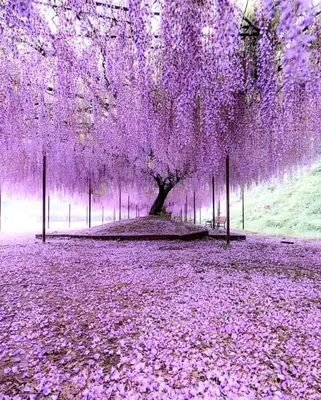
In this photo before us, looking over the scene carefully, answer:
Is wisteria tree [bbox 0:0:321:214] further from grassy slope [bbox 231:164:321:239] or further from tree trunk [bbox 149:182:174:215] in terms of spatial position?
grassy slope [bbox 231:164:321:239]

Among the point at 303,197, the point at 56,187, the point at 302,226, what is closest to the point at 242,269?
the point at 56,187

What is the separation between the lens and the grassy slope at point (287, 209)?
1278cm

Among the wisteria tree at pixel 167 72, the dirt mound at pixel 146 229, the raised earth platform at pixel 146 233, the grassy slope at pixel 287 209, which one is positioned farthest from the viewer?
the grassy slope at pixel 287 209

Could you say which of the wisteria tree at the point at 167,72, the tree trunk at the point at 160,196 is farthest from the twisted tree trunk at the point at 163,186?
the wisteria tree at the point at 167,72

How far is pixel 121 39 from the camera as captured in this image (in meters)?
2.82

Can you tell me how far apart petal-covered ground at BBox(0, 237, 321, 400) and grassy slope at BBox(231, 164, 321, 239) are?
33.8 feet

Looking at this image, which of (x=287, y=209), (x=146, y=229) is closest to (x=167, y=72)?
(x=146, y=229)

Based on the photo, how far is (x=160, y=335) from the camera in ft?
5.21

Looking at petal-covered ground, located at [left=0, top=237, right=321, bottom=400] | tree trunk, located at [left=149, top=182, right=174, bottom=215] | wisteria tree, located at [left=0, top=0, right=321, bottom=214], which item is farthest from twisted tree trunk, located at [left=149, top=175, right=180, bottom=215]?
petal-covered ground, located at [left=0, top=237, right=321, bottom=400]

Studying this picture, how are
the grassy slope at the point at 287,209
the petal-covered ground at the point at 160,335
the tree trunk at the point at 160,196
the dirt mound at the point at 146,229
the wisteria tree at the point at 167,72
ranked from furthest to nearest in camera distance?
1. the grassy slope at the point at 287,209
2. the tree trunk at the point at 160,196
3. the dirt mound at the point at 146,229
4. the wisteria tree at the point at 167,72
5. the petal-covered ground at the point at 160,335

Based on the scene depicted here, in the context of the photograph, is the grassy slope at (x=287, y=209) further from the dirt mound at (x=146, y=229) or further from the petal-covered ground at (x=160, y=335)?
the petal-covered ground at (x=160, y=335)

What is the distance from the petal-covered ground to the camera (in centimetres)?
118

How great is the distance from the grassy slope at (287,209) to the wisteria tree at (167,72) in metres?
8.04

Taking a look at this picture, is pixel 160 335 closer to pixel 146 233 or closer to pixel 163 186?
pixel 146 233
